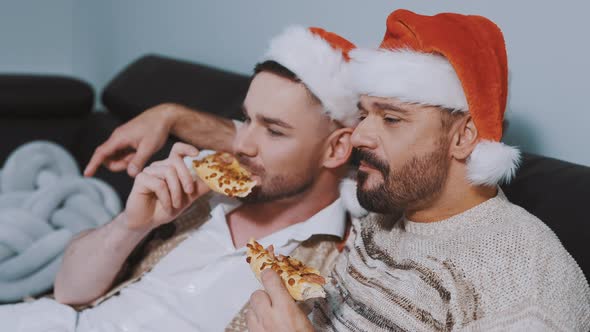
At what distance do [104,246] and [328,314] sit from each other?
57cm

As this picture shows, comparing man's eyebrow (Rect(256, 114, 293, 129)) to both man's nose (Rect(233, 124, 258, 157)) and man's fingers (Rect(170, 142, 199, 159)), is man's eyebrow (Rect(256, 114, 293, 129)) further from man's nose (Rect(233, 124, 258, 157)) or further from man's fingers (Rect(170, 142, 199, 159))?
man's fingers (Rect(170, 142, 199, 159))

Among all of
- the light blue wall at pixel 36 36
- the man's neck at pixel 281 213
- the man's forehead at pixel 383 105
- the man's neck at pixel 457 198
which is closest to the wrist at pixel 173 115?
the man's neck at pixel 281 213

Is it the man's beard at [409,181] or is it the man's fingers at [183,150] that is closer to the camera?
the man's beard at [409,181]

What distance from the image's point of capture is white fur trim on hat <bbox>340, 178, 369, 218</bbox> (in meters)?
1.39

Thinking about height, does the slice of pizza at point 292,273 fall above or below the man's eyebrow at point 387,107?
below

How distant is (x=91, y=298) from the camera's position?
1564 millimetres

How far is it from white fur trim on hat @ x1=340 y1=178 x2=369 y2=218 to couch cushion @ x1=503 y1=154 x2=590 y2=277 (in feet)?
0.99

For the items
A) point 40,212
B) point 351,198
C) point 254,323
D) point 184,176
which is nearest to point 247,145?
point 184,176

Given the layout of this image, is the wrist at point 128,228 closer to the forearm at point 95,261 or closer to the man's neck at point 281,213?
the forearm at point 95,261

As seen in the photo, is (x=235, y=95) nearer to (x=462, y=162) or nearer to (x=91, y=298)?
(x=91, y=298)

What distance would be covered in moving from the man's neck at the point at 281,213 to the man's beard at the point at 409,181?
0.37m

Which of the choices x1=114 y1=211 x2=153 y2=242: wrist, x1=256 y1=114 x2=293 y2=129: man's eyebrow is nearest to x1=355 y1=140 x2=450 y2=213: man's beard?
x1=256 y1=114 x2=293 y2=129: man's eyebrow

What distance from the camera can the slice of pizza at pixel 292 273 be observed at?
3.52 ft

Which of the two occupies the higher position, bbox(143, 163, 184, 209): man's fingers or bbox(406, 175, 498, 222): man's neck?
bbox(406, 175, 498, 222): man's neck
